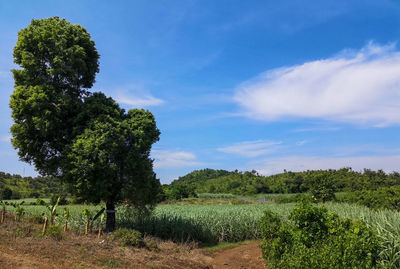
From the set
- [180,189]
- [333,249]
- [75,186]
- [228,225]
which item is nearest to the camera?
[333,249]

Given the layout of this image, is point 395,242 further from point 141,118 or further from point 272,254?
point 141,118

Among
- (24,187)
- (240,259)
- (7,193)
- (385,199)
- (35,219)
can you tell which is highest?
(24,187)

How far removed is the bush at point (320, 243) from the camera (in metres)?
6.42

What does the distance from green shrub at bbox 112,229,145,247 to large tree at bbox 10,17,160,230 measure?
1.68 metres

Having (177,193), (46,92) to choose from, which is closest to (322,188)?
(177,193)

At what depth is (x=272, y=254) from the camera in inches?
330

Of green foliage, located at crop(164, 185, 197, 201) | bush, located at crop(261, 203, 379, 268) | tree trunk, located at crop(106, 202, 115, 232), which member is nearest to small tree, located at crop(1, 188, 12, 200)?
green foliage, located at crop(164, 185, 197, 201)

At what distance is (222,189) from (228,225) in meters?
59.9

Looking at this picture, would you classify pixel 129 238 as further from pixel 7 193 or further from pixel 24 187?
pixel 24 187

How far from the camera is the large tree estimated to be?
37.5ft

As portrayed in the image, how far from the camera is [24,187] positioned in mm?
48844

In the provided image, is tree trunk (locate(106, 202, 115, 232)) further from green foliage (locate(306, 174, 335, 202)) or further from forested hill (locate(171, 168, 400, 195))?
forested hill (locate(171, 168, 400, 195))

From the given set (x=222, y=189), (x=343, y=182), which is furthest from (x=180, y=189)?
(x=343, y=182)

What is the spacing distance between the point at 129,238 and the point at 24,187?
47.6m
